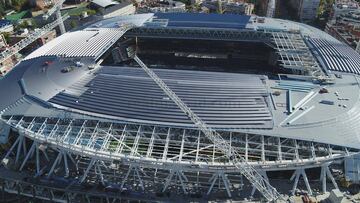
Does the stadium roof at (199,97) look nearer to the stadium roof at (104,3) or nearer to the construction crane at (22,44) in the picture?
the construction crane at (22,44)

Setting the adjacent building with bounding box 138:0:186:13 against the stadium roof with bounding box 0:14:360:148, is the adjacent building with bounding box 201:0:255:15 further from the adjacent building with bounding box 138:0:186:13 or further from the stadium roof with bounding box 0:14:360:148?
the stadium roof with bounding box 0:14:360:148

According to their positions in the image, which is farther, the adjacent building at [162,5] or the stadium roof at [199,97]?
the adjacent building at [162,5]

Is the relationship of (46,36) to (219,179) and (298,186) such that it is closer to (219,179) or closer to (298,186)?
(219,179)

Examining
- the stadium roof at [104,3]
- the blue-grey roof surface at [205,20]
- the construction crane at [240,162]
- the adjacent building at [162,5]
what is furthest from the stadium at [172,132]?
the stadium roof at [104,3]

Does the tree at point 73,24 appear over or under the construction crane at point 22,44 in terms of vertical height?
under

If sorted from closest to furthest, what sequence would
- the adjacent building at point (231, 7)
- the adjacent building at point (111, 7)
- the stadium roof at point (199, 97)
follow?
the stadium roof at point (199, 97) → the adjacent building at point (111, 7) → the adjacent building at point (231, 7)

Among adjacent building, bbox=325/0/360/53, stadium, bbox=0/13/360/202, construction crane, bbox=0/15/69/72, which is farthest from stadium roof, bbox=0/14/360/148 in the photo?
adjacent building, bbox=325/0/360/53
